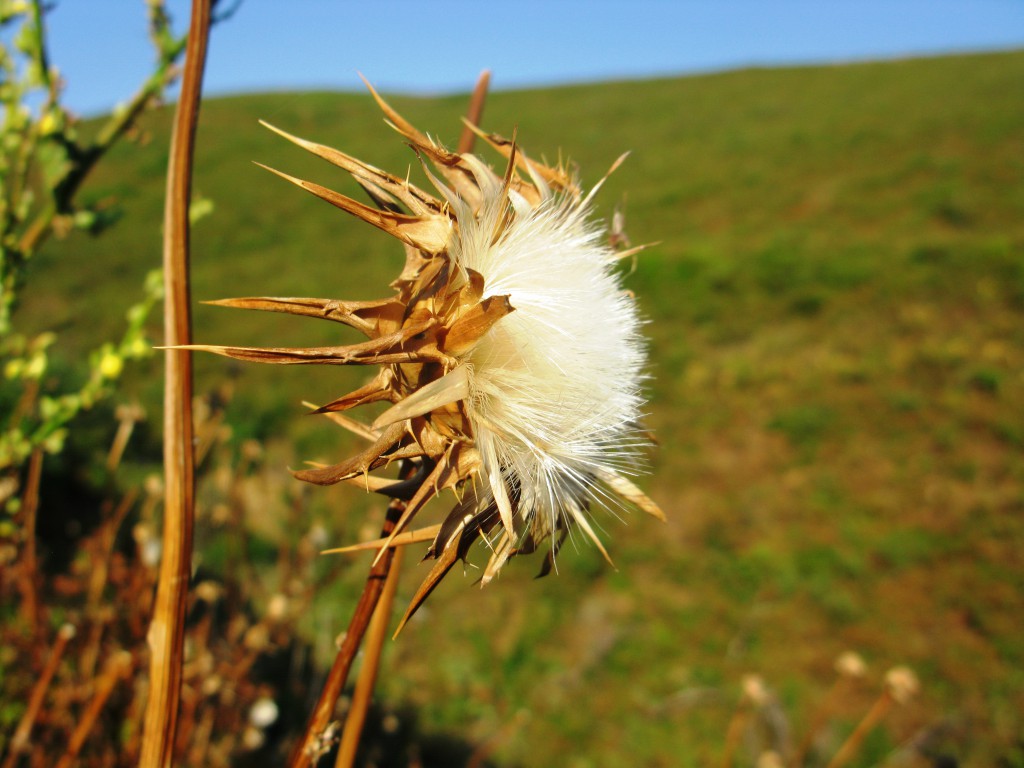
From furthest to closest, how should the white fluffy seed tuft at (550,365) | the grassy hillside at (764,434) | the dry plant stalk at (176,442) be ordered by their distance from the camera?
the grassy hillside at (764,434)
the white fluffy seed tuft at (550,365)
the dry plant stalk at (176,442)

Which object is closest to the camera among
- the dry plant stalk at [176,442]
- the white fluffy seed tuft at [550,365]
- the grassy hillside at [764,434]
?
the dry plant stalk at [176,442]

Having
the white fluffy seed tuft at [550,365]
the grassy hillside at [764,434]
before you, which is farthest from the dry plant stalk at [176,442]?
the grassy hillside at [764,434]

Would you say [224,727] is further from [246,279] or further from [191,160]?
[246,279]

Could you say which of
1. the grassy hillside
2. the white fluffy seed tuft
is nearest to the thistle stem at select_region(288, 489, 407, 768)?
the white fluffy seed tuft

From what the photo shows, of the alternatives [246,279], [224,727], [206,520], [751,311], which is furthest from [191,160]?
[246,279]

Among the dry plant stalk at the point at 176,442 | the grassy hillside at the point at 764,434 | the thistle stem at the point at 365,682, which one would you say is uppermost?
the dry plant stalk at the point at 176,442

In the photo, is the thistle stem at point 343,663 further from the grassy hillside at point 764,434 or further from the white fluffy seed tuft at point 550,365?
the grassy hillside at point 764,434
